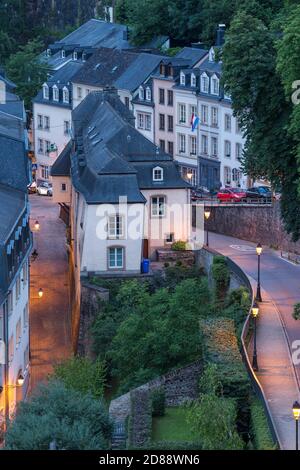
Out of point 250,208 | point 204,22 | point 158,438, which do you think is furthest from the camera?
point 204,22

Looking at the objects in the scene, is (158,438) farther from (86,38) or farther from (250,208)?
(86,38)

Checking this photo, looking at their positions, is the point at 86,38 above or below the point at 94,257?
above

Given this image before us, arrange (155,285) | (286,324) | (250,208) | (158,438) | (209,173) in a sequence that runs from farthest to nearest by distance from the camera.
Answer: (209,173) → (250,208) → (155,285) → (286,324) → (158,438)

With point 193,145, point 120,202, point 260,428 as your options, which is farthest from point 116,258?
point 260,428

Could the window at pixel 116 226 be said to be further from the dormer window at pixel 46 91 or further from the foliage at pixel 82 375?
the dormer window at pixel 46 91

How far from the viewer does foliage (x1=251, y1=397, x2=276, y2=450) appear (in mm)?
38594

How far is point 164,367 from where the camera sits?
53.3 metres

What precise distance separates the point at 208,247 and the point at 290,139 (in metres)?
15.5

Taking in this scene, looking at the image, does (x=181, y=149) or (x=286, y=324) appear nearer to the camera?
(x=286, y=324)

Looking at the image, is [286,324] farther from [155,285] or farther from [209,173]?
[209,173]

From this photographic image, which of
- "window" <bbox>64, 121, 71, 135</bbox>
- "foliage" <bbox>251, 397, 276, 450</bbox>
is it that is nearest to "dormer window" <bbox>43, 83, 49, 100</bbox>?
"window" <bbox>64, 121, 71, 135</bbox>

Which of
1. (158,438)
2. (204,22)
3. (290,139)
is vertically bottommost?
(158,438)

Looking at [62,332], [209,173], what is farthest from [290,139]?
[209,173]

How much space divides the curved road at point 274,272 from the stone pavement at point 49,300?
303 inches
